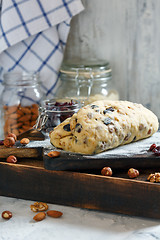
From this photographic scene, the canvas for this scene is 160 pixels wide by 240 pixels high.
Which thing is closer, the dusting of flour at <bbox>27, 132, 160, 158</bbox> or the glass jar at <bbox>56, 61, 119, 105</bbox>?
the dusting of flour at <bbox>27, 132, 160, 158</bbox>

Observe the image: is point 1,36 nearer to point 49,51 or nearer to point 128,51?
point 49,51

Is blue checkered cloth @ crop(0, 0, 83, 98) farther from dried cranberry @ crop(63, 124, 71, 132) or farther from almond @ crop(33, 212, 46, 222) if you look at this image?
almond @ crop(33, 212, 46, 222)

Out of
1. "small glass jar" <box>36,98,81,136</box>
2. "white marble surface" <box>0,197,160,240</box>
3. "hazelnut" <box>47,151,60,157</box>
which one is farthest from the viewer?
"small glass jar" <box>36,98,81,136</box>

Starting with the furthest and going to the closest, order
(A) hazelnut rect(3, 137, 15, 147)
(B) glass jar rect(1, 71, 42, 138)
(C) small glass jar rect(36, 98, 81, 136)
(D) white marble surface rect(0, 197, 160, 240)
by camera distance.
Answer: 1. (B) glass jar rect(1, 71, 42, 138)
2. (C) small glass jar rect(36, 98, 81, 136)
3. (A) hazelnut rect(3, 137, 15, 147)
4. (D) white marble surface rect(0, 197, 160, 240)

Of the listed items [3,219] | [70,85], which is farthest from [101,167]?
[70,85]

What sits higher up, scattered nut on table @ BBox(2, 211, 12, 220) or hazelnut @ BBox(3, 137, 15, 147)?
hazelnut @ BBox(3, 137, 15, 147)

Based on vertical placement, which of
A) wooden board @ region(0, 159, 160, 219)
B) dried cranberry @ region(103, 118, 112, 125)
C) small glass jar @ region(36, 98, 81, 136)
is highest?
dried cranberry @ region(103, 118, 112, 125)

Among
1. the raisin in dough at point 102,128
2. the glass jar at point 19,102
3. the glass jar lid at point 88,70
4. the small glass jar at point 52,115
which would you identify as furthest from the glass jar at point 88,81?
the raisin in dough at point 102,128

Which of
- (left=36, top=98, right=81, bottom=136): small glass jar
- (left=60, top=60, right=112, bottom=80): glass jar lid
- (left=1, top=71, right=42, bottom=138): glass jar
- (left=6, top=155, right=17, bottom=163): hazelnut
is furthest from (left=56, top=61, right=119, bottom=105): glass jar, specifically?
(left=6, top=155, right=17, bottom=163): hazelnut
